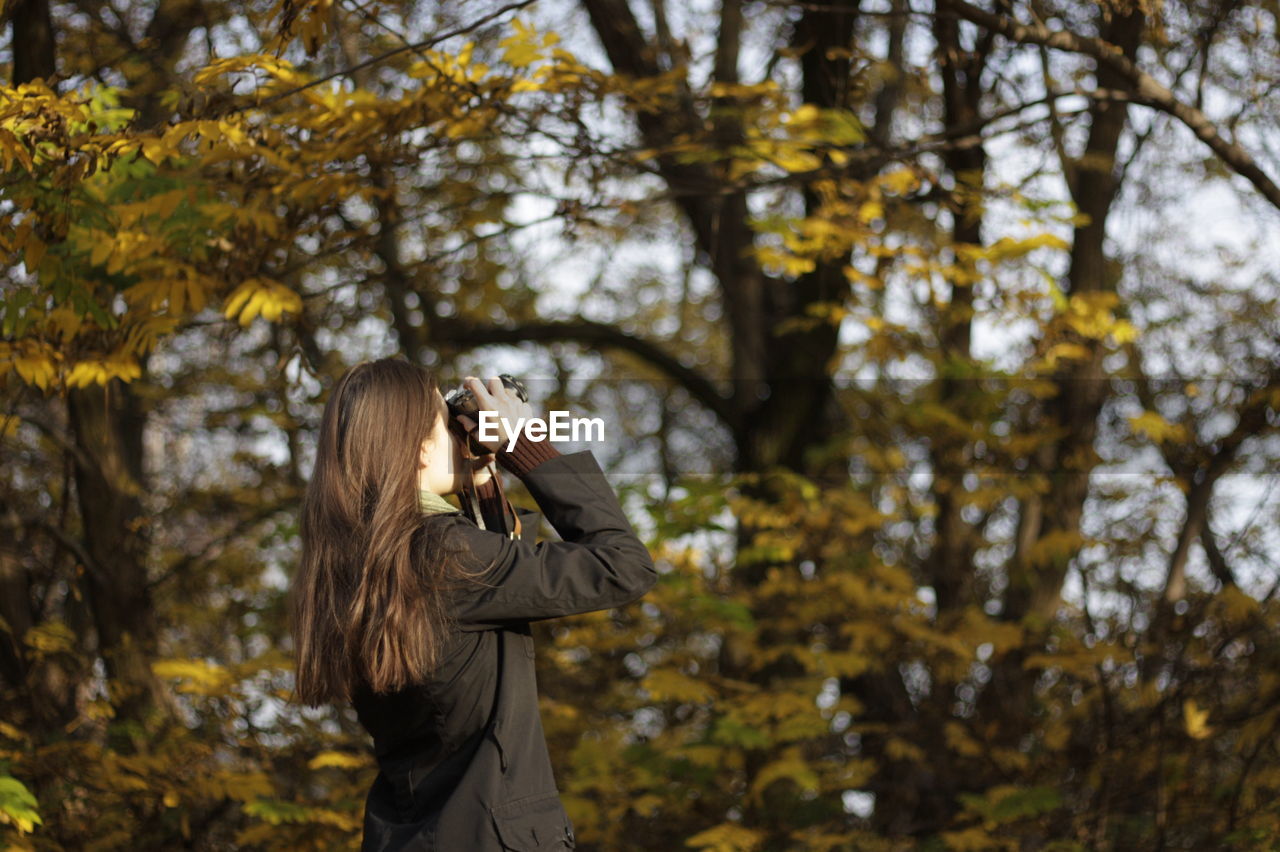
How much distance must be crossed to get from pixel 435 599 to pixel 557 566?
23 centimetres

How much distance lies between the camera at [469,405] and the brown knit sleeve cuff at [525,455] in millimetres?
57

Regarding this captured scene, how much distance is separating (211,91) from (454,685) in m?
1.94

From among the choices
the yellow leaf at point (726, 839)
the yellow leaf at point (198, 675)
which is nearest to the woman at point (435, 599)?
the yellow leaf at point (198, 675)

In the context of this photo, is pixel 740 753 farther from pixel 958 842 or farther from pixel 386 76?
pixel 386 76

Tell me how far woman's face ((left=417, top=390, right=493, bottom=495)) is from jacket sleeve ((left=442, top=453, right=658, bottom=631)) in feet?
0.42

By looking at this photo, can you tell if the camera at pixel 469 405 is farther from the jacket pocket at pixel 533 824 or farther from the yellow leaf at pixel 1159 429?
the yellow leaf at pixel 1159 429

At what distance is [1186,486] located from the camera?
16.0ft

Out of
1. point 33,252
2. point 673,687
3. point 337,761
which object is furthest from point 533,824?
point 673,687

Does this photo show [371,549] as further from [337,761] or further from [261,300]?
[337,761]

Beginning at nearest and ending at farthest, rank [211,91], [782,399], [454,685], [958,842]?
[454,685] < [211,91] < [958,842] < [782,399]

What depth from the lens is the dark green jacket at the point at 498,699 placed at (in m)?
2.09

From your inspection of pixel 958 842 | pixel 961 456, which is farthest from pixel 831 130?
pixel 958 842

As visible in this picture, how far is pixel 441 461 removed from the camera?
2.28 m

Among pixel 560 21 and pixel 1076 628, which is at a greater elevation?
pixel 560 21
